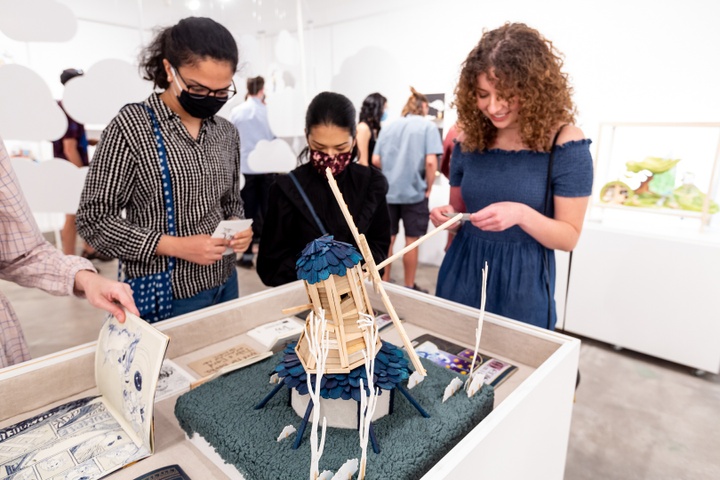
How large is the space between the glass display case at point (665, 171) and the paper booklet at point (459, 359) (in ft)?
6.92

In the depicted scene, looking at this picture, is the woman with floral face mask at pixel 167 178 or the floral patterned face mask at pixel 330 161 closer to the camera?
the woman with floral face mask at pixel 167 178

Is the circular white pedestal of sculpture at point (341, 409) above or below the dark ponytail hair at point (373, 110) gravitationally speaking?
below

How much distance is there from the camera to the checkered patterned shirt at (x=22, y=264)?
90 centimetres

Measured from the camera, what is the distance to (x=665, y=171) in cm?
262

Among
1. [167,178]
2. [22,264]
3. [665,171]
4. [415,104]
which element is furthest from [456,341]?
[415,104]

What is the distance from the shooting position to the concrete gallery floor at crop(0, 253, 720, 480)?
1.86 metres

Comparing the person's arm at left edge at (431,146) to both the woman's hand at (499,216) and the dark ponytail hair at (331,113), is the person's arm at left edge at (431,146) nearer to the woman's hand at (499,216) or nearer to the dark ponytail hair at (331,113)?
the dark ponytail hair at (331,113)

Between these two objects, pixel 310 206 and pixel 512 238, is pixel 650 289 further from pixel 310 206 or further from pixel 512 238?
pixel 310 206

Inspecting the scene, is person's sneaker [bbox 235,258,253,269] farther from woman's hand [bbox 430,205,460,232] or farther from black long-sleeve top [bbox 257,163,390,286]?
woman's hand [bbox 430,205,460,232]

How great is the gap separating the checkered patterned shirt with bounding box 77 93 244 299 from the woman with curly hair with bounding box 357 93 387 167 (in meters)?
2.29

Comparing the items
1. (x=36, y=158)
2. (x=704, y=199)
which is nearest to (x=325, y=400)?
(x=36, y=158)

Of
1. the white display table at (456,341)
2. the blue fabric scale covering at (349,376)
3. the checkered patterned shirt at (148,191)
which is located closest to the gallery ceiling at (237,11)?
the checkered patterned shirt at (148,191)

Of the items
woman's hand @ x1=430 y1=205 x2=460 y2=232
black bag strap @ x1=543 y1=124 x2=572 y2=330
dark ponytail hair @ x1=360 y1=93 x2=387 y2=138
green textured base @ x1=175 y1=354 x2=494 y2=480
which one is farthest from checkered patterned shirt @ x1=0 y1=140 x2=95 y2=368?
dark ponytail hair @ x1=360 y1=93 x2=387 y2=138

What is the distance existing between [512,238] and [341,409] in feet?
2.77
